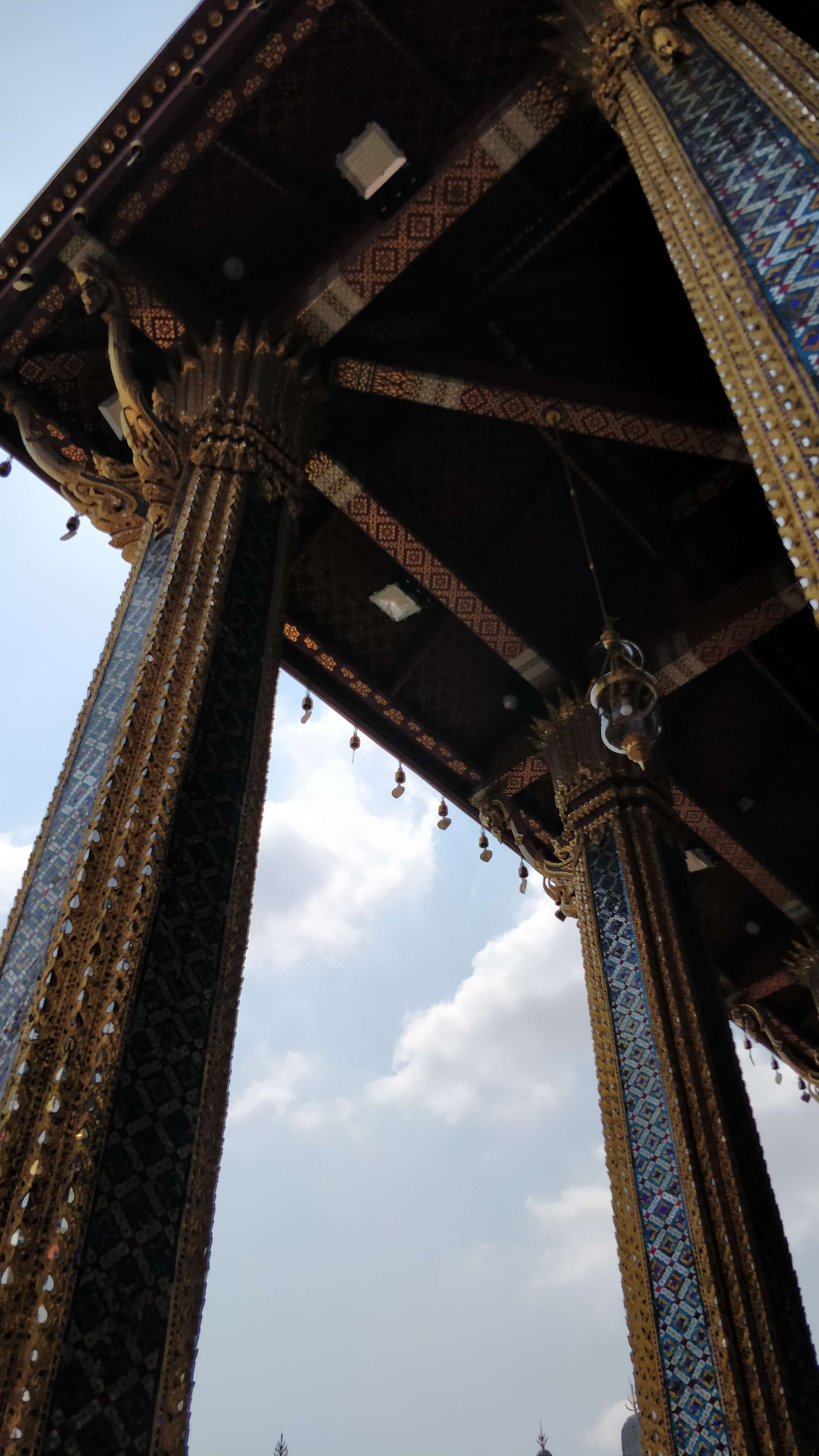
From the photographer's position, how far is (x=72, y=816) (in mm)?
3451

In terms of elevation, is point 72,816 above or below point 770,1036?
below

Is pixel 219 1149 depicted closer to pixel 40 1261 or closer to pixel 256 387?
pixel 40 1261

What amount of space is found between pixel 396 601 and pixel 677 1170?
3.86 metres

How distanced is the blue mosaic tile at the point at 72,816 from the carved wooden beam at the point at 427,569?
6.50ft

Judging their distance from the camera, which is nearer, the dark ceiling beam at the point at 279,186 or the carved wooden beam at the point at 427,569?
the dark ceiling beam at the point at 279,186

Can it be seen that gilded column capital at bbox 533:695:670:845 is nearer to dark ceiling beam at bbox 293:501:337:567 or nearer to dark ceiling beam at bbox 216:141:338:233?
dark ceiling beam at bbox 293:501:337:567

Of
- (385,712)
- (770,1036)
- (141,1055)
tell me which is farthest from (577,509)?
(770,1036)

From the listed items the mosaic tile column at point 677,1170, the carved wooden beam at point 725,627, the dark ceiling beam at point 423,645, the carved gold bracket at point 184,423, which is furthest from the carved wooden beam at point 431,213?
the mosaic tile column at point 677,1170

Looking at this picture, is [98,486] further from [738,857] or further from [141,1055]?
[738,857]

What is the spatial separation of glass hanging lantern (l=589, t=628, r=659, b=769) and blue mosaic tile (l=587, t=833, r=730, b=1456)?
138 cm

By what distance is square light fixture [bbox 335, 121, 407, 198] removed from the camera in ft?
16.0

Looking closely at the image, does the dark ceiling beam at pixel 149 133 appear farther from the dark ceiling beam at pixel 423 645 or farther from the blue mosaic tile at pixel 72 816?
the dark ceiling beam at pixel 423 645

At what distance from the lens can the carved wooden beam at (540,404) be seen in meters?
5.46

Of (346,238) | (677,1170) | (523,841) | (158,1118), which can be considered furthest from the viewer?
(523,841)
